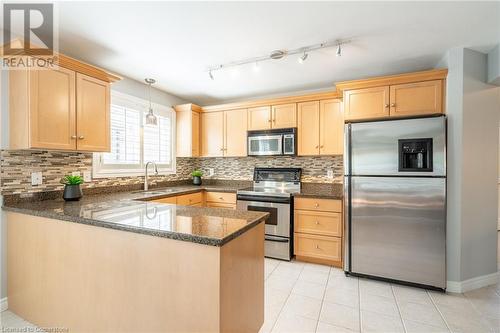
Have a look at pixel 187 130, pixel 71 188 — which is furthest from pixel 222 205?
pixel 71 188

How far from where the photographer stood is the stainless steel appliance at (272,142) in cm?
340

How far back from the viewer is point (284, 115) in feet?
11.4

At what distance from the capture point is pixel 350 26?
1.94 meters

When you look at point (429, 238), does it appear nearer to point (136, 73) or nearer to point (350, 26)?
point (350, 26)

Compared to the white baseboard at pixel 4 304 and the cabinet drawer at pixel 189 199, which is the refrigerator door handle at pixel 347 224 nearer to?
the cabinet drawer at pixel 189 199

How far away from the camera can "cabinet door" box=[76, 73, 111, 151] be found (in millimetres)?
2189

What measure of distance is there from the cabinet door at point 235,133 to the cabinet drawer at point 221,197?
0.69 m

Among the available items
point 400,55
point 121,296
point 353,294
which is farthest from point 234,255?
point 400,55

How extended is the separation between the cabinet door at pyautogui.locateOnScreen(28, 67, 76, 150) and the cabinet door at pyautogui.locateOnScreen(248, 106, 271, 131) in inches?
88.2

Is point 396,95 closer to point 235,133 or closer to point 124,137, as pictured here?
point 235,133

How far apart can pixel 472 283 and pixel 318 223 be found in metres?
1.60

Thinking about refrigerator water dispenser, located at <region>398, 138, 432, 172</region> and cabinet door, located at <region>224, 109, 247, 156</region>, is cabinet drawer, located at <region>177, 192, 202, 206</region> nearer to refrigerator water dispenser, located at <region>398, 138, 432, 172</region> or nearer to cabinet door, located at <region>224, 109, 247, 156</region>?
cabinet door, located at <region>224, 109, 247, 156</region>

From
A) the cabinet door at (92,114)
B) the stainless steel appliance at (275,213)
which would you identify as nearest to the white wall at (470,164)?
the stainless steel appliance at (275,213)

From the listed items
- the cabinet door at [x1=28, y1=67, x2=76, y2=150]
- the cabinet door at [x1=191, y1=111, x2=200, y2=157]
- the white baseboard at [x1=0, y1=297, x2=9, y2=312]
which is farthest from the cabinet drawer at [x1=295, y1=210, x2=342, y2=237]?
the white baseboard at [x1=0, y1=297, x2=9, y2=312]
